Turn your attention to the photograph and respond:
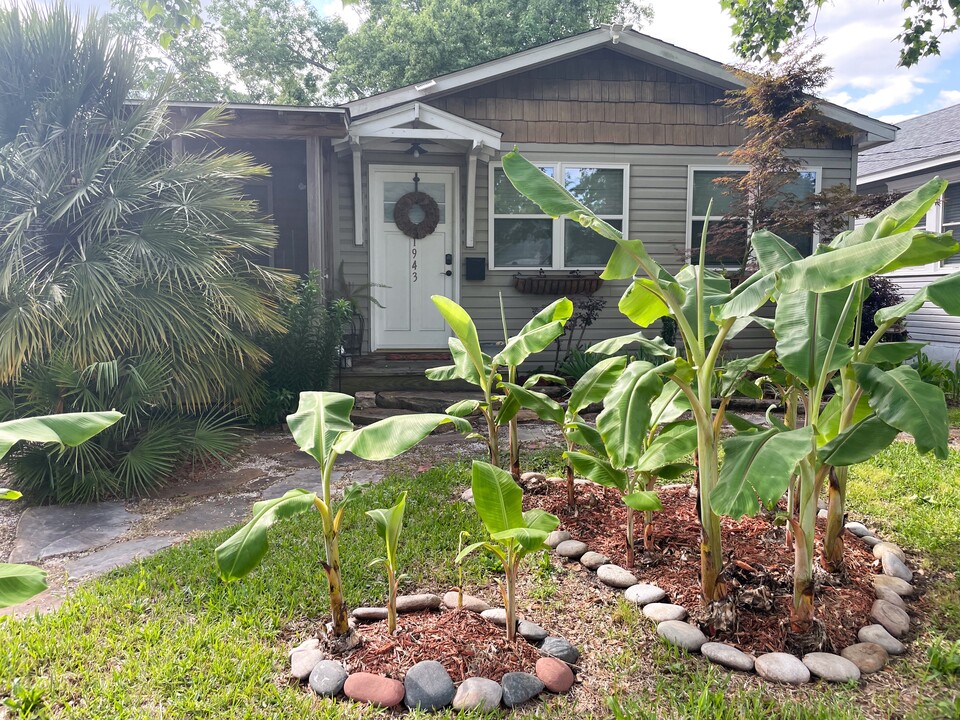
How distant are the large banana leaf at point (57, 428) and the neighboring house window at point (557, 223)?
7.18 meters

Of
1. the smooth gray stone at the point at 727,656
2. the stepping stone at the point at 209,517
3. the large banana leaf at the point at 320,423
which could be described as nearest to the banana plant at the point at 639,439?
the smooth gray stone at the point at 727,656

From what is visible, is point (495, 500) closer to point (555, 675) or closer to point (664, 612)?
point (555, 675)

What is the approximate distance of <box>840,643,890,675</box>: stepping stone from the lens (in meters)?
2.41

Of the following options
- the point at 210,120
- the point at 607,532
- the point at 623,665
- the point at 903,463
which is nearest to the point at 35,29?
the point at 210,120

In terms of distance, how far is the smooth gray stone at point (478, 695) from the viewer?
216cm

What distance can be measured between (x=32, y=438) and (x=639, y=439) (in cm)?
194

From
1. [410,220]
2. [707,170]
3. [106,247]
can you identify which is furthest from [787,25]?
[106,247]

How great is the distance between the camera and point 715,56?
887cm

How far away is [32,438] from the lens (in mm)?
1837

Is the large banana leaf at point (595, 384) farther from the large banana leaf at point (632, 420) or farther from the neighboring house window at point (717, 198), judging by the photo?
the neighboring house window at point (717, 198)

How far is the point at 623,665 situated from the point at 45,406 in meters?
4.14

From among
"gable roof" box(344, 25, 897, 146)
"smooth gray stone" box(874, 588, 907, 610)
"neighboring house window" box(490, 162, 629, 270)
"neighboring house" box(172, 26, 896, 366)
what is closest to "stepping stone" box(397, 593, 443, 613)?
"smooth gray stone" box(874, 588, 907, 610)

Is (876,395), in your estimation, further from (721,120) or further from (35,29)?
(721,120)

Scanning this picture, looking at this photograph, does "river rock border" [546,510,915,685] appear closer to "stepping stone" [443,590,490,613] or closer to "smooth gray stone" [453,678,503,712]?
"stepping stone" [443,590,490,613]
